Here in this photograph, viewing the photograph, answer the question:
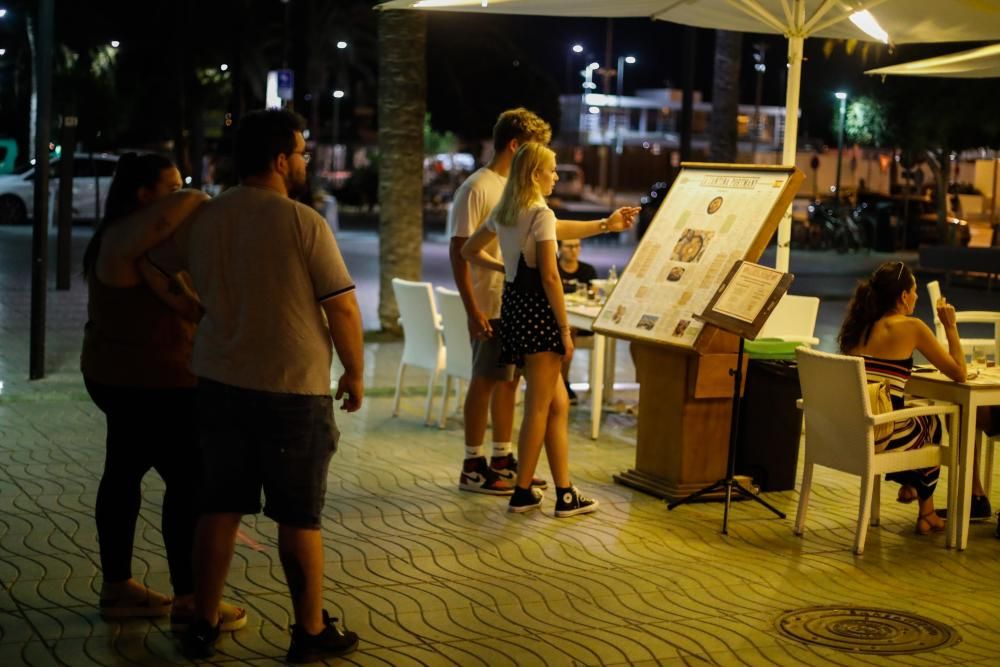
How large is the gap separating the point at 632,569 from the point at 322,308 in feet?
7.22

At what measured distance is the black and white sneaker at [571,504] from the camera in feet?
23.6

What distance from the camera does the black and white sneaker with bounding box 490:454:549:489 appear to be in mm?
7730

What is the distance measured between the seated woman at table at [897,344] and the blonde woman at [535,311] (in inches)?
48.7

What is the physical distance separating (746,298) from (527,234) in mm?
1108

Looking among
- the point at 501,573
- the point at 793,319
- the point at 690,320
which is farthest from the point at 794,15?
the point at 501,573

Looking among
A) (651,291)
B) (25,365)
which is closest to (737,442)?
(651,291)

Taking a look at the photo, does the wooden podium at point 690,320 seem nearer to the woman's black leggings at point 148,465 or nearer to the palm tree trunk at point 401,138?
the woman's black leggings at point 148,465

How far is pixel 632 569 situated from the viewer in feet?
20.7

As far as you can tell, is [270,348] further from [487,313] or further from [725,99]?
[725,99]

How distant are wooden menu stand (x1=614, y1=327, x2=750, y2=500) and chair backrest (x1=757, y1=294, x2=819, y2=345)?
1602 millimetres

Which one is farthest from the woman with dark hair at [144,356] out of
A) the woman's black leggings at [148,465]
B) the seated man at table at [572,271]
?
the seated man at table at [572,271]

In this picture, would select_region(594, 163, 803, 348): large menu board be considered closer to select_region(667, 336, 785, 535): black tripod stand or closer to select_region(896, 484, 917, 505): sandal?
select_region(667, 336, 785, 535): black tripod stand

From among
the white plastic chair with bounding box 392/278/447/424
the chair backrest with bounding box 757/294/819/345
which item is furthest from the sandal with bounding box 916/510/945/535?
the white plastic chair with bounding box 392/278/447/424

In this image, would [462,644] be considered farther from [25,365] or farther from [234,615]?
[25,365]
